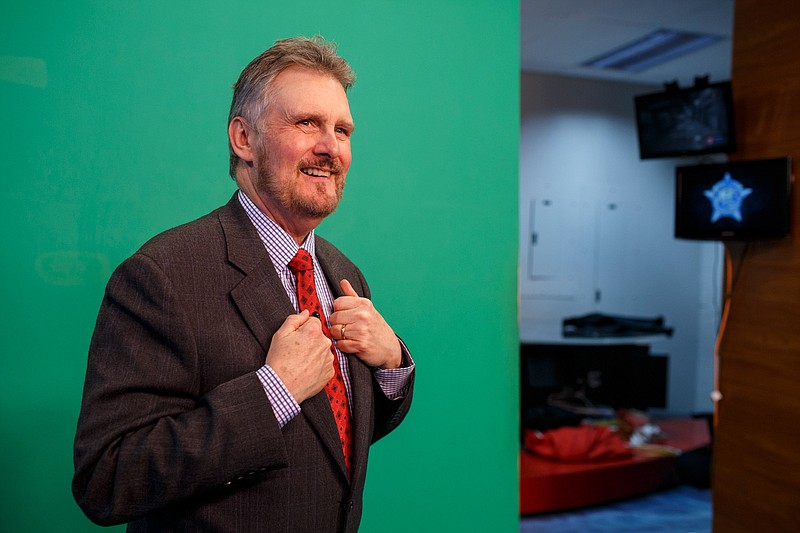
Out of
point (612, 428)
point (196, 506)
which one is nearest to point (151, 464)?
point (196, 506)

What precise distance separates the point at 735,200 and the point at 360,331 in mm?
2725

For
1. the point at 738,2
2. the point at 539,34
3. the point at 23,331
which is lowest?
the point at 23,331

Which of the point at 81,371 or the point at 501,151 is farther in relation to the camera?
the point at 501,151

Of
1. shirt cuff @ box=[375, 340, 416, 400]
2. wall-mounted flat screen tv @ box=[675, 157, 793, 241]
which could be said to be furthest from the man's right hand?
wall-mounted flat screen tv @ box=[675, 157, 793, 241]

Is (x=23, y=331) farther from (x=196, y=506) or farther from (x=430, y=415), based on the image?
(x=430, y=415)

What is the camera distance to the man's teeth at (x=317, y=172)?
1.34 meters

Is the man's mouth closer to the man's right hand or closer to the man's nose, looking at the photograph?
the man's nose

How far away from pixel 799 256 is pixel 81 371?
3162 millimetres

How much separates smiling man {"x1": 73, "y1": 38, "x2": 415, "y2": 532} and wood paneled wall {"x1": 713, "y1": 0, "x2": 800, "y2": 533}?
2.59 metres

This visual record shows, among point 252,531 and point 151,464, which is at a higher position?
point 151,464

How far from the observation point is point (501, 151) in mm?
2248

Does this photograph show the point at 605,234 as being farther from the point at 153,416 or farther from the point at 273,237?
the point at 153,416

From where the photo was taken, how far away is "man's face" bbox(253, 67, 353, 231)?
51.4 inches

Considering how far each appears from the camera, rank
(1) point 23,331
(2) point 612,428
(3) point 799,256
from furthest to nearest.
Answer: (2) point 612,428, (3) point 799,256, (1) point 23,331
